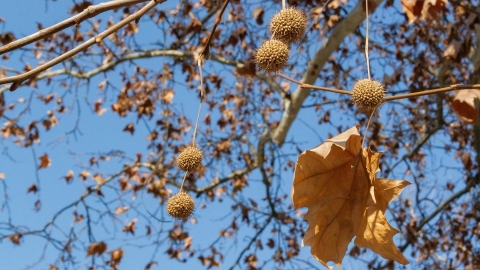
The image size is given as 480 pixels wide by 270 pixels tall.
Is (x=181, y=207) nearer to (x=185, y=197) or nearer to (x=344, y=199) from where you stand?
(x=185, y=197)

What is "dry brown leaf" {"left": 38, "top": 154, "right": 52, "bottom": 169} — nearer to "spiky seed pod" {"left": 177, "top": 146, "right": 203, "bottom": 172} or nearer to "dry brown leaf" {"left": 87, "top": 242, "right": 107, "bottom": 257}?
"dry brown leaf" {"left": 87, "top": 242, "right": 107, "bottom": 257}

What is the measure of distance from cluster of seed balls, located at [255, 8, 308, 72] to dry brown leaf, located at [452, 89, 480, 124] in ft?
3.66

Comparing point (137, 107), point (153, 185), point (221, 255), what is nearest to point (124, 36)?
point (137, 107)

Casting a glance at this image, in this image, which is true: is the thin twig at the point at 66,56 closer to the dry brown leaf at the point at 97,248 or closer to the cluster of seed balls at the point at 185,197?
the cluster of seed balls at the point at 185,197

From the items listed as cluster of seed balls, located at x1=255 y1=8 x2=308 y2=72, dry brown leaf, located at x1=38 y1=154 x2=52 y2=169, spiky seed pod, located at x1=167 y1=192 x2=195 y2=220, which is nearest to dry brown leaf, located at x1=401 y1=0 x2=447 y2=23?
cluster of seed balls, located at x1=255 y1=8 x2=308 y2=72

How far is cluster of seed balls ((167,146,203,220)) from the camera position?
1.72 metres

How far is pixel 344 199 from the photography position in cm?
159

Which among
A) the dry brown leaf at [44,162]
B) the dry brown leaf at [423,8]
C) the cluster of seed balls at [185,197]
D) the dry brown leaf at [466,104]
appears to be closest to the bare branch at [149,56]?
the dry brown leaf at [44,162]

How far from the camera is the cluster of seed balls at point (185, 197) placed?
172 centimetres

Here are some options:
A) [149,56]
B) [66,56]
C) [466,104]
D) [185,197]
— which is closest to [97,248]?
[149,56]

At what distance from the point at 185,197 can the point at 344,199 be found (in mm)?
483

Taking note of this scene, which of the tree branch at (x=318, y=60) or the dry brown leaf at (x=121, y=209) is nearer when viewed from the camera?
the tree branch at (x=318, y=60)

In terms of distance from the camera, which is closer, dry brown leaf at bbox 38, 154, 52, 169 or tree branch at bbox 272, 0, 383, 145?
tree branch at bbox 272, 0, 383, 145

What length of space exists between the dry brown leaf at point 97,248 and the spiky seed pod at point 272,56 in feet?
16.4
